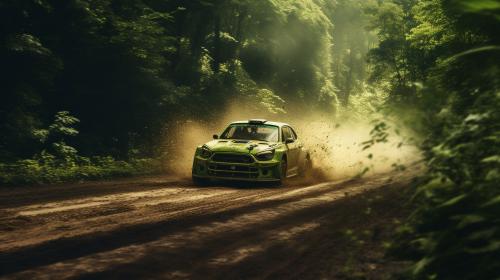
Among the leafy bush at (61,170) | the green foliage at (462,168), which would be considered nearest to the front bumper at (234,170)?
the leafy bush at (61,170)

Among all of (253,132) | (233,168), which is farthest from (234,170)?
(253,132)

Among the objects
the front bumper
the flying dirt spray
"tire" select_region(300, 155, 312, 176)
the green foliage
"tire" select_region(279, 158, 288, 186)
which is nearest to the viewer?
the green foliage

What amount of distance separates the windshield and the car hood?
41 centimetres

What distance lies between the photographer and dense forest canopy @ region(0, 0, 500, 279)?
13.2 feet

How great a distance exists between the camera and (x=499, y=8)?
3.59 metres

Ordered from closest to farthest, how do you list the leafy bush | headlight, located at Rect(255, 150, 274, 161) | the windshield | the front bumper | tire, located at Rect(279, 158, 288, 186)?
the leafy bush < the front bumper < headlight, located at Rect(255, 150, 274, 161) < tire, located at Rect(279, 158, 288, 186) < the windshield

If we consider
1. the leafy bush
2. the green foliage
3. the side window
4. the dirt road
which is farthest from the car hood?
the green foliage

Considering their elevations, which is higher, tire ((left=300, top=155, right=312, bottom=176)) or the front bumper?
tire ((left=300, top=155, right=312, bottom=176))

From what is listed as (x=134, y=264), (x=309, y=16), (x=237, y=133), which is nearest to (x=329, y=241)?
(x=134, y=264)

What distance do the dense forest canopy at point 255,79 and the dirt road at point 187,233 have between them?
83 cm

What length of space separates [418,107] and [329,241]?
3.48 metres

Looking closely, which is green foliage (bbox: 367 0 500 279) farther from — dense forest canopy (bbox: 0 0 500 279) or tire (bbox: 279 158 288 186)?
tire (bbox: 279 158 288 186)

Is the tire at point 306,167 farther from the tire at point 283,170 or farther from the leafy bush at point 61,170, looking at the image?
the leafy bush at point 61,170

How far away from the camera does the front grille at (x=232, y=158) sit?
47.4 ft
